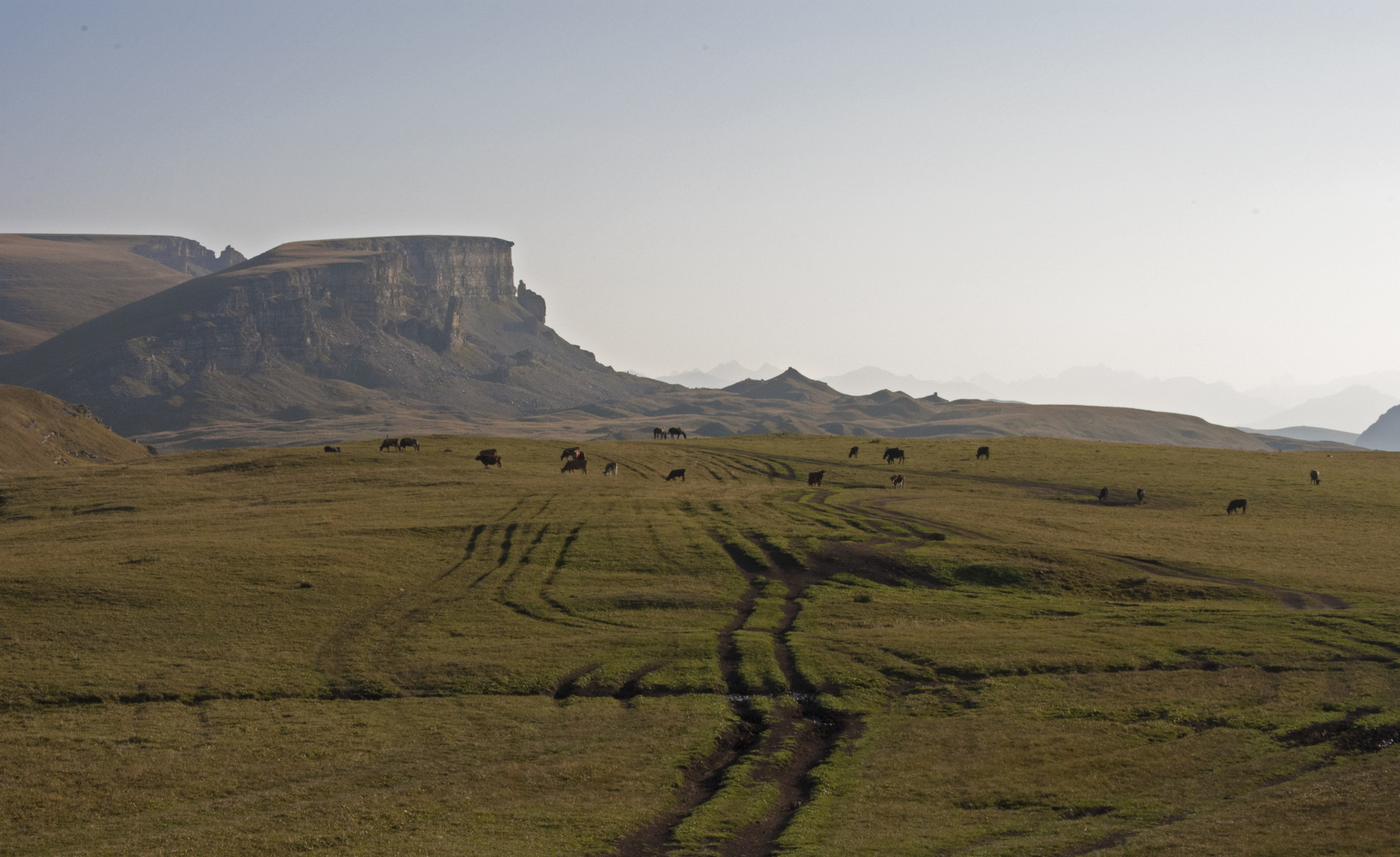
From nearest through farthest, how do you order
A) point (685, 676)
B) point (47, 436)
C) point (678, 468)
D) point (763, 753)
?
point (763, 753) → point (685, 676) → point (678, 468) → point (47, 436)

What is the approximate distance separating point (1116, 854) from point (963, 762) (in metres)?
9.55

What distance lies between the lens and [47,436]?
137750 millimetres

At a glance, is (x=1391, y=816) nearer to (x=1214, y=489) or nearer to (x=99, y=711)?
(x=99, y=711)

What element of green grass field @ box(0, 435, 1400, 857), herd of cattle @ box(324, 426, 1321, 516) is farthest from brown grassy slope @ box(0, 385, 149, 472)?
green grass field @ box(0, 435, 1400, 857)

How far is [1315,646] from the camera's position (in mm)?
42469

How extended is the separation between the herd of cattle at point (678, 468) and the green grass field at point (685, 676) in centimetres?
690

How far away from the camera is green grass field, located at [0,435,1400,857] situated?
2631 centimetres

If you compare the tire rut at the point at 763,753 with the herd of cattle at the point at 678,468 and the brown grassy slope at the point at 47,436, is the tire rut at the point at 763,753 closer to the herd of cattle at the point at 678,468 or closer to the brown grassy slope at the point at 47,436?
the herd of cattle at the point at 678,468

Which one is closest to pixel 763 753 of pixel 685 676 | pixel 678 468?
pixel 685 676

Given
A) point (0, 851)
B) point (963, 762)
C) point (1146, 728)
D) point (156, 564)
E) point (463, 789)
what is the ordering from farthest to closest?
point (156, 564) < point (1146, 728) < point (963, 762) < point (463, 789) < point (0, 851)

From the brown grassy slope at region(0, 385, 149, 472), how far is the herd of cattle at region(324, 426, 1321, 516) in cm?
4982

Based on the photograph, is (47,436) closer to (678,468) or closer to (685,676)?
(678,468)

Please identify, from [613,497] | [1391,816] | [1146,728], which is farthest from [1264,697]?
[613,497]

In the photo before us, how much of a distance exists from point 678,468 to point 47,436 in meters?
95.3
